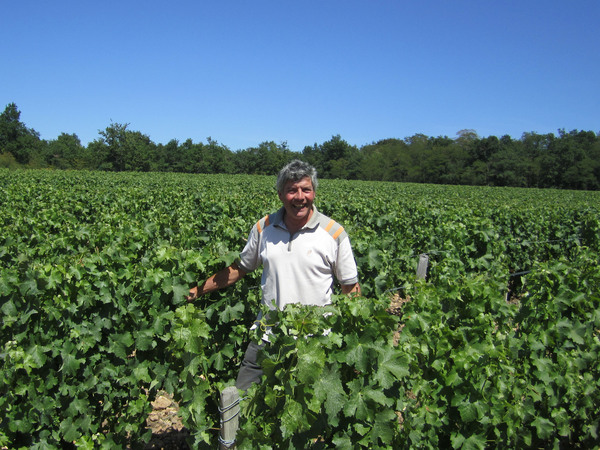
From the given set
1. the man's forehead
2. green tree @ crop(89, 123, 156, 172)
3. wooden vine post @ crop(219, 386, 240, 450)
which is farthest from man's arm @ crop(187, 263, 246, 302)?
green tree @ crop(89, 123, 156, 172)

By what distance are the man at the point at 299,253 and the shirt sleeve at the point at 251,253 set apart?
0.13 meters

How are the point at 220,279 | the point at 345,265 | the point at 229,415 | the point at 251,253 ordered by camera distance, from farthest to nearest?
the point at 220,279 < the point at 251,253 < the point at 345,265 < the point at 229,415

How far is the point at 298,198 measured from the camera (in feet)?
8.23

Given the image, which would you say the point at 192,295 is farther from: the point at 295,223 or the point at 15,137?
the point at 15,137

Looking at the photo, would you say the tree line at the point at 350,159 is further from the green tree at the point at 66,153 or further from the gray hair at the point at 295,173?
the gray hair at the point at 295,173

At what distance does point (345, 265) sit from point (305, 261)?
28cm

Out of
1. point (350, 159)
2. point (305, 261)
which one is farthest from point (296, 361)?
point (350, 159)

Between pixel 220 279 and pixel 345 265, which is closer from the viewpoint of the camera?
pixel 345 265

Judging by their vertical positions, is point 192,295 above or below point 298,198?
below

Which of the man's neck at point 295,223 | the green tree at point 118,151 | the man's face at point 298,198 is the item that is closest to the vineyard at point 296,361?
the man's neck at point 295,223

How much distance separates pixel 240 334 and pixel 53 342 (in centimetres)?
125

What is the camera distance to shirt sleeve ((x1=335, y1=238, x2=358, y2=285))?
2.61 metres

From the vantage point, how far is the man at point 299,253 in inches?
99.8

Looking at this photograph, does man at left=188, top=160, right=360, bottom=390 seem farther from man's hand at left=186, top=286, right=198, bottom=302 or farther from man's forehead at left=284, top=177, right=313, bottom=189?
man's hand at left=186, top=286, right=198, bottom=302
